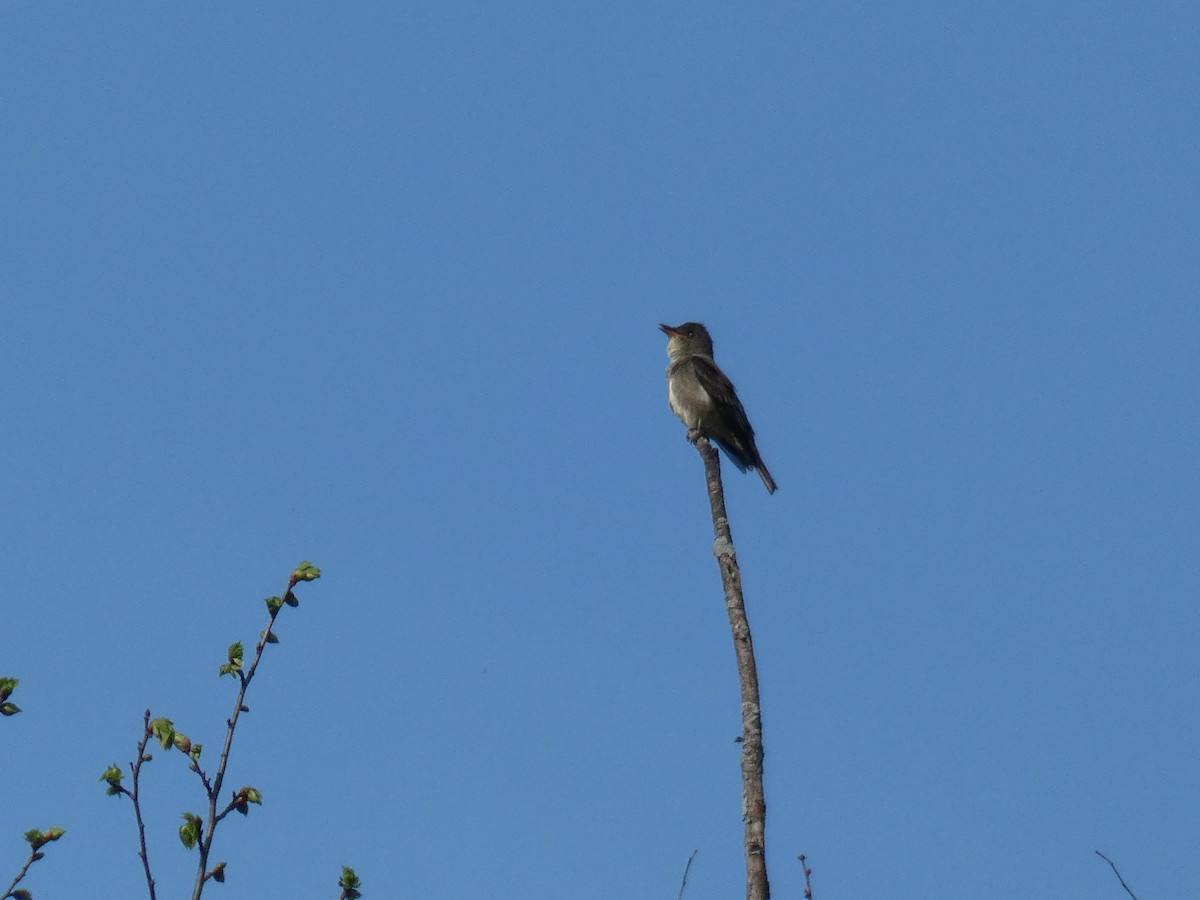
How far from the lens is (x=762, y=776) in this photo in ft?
14.3

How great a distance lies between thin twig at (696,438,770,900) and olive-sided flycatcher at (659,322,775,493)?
294 inches

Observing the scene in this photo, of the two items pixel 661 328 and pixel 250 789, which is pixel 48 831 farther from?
pixel 661 328

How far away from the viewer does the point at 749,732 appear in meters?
4.36

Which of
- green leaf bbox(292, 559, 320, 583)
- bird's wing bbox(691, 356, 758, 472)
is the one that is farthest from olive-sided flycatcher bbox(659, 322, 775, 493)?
green leaf bbox(292, 559, 320, 583)

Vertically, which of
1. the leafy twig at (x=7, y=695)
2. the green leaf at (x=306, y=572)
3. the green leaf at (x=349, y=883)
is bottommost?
the green leaf at (x=349, y=883)

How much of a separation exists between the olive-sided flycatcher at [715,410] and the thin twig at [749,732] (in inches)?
294

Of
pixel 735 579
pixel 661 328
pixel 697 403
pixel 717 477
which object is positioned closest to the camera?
pixel 735 579

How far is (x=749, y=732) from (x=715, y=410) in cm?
871

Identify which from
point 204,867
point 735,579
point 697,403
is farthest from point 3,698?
point 697,403

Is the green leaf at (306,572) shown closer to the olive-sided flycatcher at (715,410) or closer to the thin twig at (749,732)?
the thin twig at (749,732)

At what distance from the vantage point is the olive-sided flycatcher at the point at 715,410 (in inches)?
509

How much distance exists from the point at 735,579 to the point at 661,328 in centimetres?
1024

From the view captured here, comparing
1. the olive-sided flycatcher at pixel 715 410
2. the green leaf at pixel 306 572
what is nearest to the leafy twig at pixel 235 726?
the green leaf at pixel 306 572

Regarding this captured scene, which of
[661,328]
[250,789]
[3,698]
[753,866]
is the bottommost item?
[753,866]
